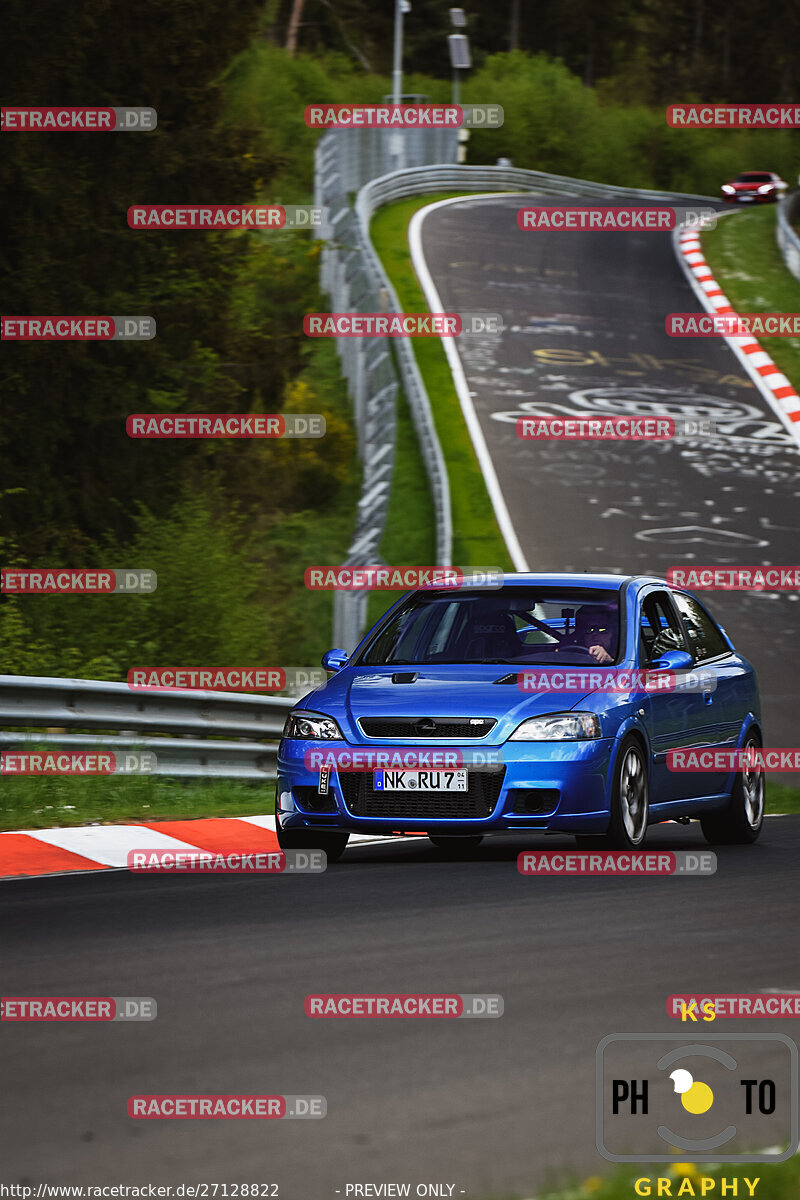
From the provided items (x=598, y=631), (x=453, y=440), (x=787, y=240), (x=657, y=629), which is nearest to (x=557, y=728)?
(x=598, y=631)

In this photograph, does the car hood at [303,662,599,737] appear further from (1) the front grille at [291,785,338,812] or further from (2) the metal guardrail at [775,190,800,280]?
(2) the metal guardrail at [775,190,800,280]

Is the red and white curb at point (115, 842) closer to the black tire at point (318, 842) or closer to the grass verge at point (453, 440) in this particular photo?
the black tire at point (318, 842)

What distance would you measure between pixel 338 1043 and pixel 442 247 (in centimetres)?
4241

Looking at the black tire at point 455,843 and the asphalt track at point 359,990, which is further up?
the asphalt track at point 359,990

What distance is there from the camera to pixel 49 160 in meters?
25.5

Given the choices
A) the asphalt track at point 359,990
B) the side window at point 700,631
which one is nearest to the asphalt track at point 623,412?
the side window at point 700,631

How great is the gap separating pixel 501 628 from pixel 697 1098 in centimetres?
631

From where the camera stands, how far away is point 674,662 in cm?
1155

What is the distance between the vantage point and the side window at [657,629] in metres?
11.9

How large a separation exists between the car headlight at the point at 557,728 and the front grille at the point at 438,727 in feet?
0.55

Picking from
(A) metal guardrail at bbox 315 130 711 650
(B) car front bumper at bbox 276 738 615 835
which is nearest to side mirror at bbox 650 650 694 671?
(B) car front bumper at bbox 276 738 615 835

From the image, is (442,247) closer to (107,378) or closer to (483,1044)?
(107,378)

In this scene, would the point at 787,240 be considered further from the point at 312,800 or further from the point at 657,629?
the point at 312,800

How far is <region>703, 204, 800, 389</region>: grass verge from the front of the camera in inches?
1508
